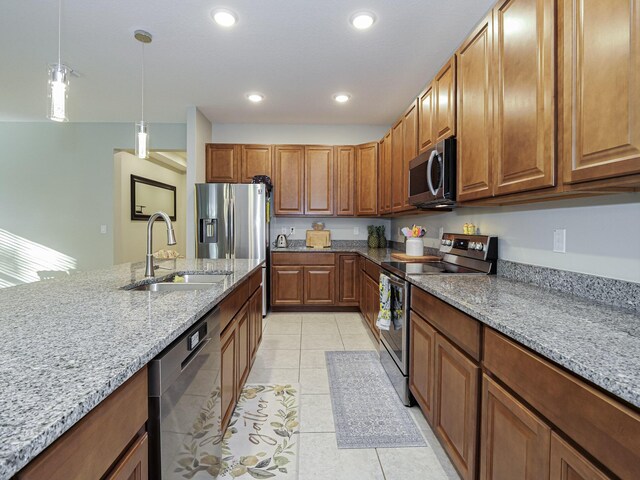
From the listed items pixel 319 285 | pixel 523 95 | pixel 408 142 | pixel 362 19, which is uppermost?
pixel 362 19

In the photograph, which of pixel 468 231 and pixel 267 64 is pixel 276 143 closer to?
pixel 267 64

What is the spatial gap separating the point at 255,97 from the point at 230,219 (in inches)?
55.7

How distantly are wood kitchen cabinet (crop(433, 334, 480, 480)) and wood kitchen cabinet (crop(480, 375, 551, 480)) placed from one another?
0.19 feet

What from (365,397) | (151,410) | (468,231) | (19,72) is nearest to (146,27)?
(19,72)

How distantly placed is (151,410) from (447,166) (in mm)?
1991

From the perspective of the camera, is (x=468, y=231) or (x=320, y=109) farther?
(x=320, y=109)

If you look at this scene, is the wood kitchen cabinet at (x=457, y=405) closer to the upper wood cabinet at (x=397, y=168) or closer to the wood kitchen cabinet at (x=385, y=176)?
the upper wood cabinet at (x=397, y=168)

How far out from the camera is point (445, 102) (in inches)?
85.4

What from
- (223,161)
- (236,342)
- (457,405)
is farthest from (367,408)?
(223,161)

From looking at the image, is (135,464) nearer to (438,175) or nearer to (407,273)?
(407,273)

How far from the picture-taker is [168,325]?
3.09ft

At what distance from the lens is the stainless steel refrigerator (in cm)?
382

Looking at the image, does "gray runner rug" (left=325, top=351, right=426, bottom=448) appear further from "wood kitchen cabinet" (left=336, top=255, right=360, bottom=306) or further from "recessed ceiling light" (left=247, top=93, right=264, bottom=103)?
"recessed ceiling light" (left=247, top=93, right=264, bottom=103)

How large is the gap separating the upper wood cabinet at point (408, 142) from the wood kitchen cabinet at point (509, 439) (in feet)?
6.61
